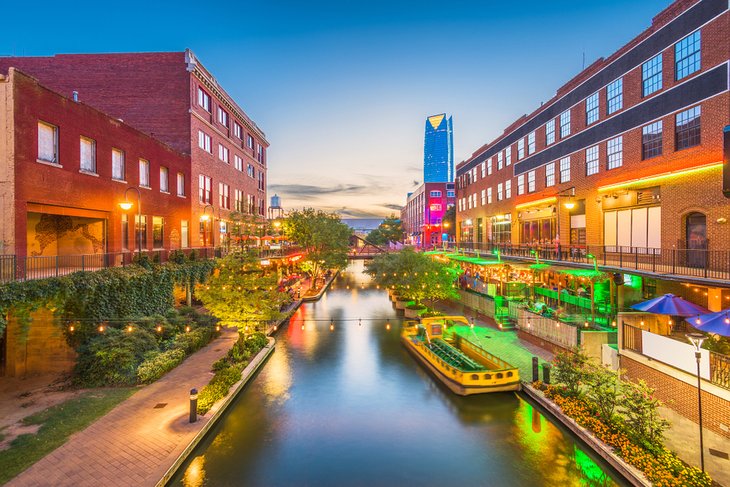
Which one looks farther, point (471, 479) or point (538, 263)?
point (538, 263)

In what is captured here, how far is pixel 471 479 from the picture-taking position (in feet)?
38.1

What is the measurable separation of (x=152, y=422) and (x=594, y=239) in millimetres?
28200

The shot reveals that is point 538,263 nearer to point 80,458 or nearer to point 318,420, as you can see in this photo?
point 318,420

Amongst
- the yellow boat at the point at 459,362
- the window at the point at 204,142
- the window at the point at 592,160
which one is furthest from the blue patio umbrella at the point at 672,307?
the window at the point at 204,142

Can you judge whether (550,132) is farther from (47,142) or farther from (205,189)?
(47,142)

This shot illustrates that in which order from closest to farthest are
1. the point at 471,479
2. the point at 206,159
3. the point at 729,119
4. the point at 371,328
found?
1. the point at 471,479
2. the point at 729,119
3. the point at 371,328
4. the point at 206,159

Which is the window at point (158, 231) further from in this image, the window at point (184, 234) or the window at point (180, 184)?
the window at point (180, 184)

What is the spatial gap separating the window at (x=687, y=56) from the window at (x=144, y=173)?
33.0m

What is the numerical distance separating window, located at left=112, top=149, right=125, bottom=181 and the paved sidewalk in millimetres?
14470

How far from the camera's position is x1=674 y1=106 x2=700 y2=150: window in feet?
61.2

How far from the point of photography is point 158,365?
57.7 feet

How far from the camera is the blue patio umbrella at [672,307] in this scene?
14172 mm

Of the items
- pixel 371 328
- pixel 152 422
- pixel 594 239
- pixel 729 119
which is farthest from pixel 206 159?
pixel 729 119

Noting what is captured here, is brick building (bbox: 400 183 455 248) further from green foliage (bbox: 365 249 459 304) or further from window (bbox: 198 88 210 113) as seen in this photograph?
window (bbox: 198 88 210 113)
